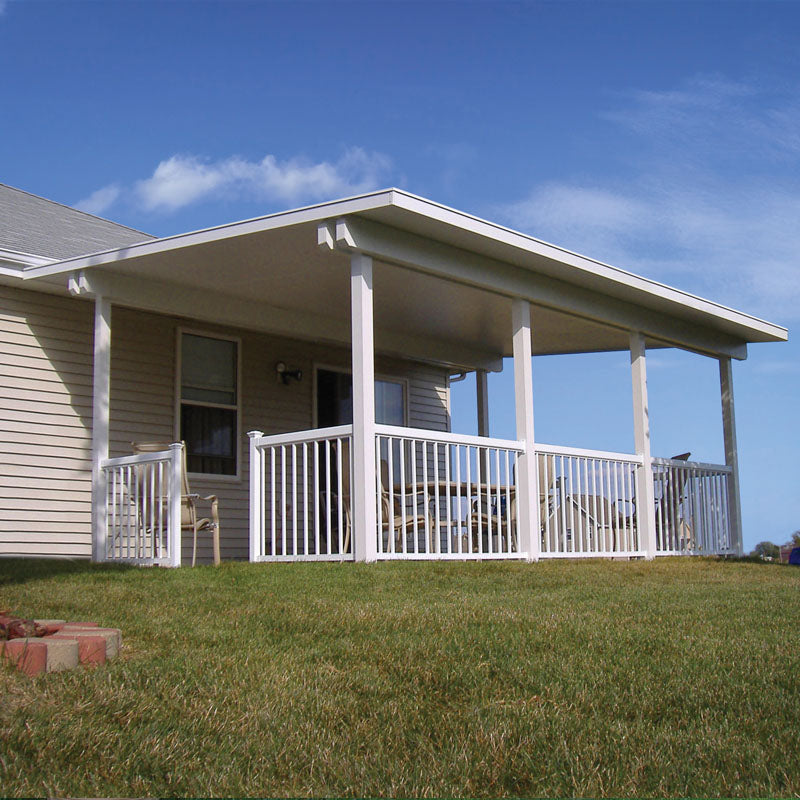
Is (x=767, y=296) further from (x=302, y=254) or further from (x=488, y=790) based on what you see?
(x=488, y=790)

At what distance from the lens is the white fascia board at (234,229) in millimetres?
7785

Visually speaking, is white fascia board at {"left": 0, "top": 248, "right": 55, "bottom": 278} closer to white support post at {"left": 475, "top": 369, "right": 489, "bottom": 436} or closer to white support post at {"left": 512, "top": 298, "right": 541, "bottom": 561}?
white support post at {"left": 512, "top": 298, "right": 541, "bottom": 561}

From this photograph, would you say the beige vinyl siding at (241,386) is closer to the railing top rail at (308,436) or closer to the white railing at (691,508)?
the railing top rail at (308,436)

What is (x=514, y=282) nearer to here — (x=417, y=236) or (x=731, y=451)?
(x=417, y=236)

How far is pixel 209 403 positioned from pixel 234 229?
3385mm

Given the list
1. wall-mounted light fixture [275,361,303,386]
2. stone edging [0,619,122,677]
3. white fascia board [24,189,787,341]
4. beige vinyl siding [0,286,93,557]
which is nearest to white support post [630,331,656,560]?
white fascia board [24,189,787,341]

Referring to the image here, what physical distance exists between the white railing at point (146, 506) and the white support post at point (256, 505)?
2.07 ft

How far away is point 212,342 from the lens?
37.3ft

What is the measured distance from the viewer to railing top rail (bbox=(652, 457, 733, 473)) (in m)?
11.5

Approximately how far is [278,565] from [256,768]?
484cm

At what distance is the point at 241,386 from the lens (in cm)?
1152

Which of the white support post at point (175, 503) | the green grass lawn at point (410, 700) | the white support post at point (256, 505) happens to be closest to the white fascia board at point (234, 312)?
the white support post at point (256, 505)

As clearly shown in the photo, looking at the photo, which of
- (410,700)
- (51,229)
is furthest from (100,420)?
(410,700)

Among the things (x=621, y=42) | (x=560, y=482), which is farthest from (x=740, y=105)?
(x=560, y=482)
